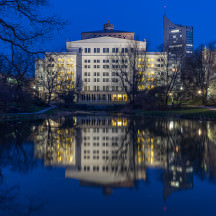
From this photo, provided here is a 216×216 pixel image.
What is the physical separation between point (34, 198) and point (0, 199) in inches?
25.8

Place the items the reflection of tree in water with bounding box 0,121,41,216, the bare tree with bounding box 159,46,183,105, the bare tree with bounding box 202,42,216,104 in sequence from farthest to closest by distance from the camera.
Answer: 1. the bare tree with bounding box 202,42,216,104
2. the bare tree with bounding box 159,46,183,105
3. the reflection of tree in water with bounding box 0,121,41,216

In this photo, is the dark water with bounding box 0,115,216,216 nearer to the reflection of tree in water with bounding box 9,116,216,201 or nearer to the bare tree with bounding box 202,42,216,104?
the reflection of tree in water with bounding box 9,116,216,201

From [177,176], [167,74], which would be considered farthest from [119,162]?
[167,74]

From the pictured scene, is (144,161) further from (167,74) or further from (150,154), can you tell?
(167,74)

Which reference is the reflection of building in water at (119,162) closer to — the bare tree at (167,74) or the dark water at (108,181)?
the dark water at (108,181)

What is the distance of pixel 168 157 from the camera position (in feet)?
29.5

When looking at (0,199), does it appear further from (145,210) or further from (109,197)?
(145,210)

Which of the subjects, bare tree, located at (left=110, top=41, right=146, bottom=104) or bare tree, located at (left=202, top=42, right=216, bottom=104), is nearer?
bare tree, located at (left=202, top=42, right=216, bottom=104)

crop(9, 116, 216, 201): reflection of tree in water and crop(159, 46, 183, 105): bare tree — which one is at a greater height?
crop(159, 46, 183, 105): bare tree

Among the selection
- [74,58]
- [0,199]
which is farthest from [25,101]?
[74,58]

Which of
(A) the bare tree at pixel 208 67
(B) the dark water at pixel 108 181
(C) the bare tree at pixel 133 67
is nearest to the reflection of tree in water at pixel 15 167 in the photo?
(B) the dark water at pixel 108 181

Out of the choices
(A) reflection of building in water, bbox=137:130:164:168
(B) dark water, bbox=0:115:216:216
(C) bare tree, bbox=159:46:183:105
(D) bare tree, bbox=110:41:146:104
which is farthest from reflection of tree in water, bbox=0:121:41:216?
(D) bare tree, bbox=110:41:146:104

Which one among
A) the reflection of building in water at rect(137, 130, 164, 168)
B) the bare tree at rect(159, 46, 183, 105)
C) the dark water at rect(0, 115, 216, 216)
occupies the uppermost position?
the bare tree at rect(159, 46, 183, 105)

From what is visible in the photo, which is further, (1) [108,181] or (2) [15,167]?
(2) [15,167]
